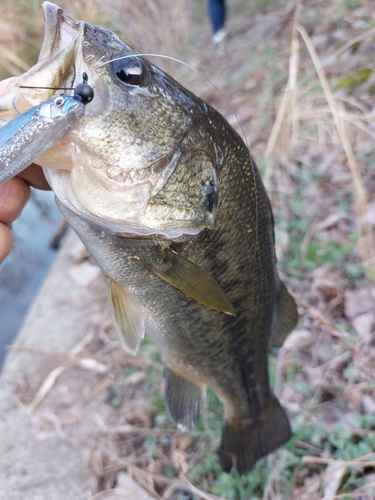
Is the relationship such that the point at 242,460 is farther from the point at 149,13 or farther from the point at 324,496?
the point at 149,13

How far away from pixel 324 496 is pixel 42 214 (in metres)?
5.71

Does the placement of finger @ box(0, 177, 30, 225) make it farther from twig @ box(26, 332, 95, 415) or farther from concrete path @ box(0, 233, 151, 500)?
twig @ box(26, 332, 95, 415)

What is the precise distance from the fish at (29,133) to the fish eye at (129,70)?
22 cm

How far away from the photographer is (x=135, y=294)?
1.36 m

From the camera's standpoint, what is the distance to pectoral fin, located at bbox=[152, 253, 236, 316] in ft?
3.84

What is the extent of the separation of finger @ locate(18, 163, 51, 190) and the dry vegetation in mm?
657

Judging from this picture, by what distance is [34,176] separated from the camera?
1357 mm

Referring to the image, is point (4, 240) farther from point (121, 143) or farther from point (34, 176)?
point (121, 143)

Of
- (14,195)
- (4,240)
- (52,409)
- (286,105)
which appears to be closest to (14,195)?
(14,195)

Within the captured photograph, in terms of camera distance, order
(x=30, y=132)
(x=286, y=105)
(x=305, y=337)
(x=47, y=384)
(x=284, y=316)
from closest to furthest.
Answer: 1. (x=30, y=132)
2. (x=284, y=316)
3. (x=305, y=337)
4. (x=47, y=384)
5. (x=286, y=105)

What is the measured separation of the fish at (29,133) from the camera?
2.78 feet

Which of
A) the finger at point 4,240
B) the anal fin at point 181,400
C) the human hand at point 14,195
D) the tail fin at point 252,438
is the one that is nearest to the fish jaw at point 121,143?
the human hand at point 14,195

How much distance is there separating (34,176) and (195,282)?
2.13 ft

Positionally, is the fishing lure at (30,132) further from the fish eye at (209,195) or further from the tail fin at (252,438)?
the tail fin at (252,438)
